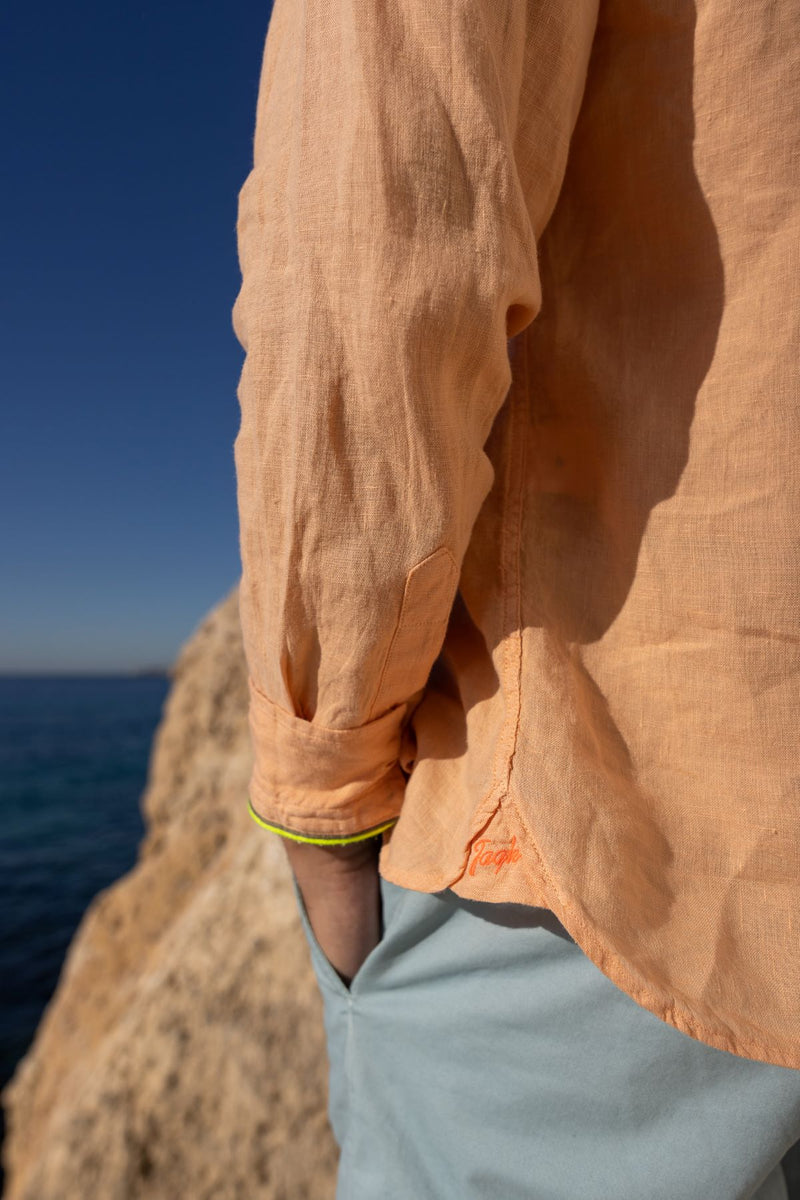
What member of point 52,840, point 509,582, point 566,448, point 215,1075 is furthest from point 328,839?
point 52,840

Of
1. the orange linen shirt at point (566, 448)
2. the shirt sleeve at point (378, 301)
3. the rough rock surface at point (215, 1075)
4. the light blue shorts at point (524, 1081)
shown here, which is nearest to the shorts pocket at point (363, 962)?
the light blue shorts at point (524, 1081)

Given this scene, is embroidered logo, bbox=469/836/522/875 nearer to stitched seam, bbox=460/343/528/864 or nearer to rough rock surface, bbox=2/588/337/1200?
stitched seam, bbox=460/343/528/864

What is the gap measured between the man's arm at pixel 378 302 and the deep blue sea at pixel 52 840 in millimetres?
8682

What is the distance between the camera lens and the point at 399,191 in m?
0.46

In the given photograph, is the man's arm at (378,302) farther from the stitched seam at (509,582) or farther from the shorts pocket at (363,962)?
the shorts pocket at (363,962)

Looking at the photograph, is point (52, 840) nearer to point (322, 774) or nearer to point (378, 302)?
point (322, 774)

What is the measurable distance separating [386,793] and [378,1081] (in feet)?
1.00

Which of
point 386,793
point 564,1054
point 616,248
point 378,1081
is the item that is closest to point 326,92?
point 616,248

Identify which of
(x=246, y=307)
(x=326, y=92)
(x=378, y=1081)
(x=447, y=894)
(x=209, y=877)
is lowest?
(x=209, y=877)

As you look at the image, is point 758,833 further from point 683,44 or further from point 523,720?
Answer: point 683,44

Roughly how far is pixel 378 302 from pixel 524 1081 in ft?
2.16

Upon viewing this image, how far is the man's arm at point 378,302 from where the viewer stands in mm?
458

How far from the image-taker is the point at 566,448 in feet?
2.08

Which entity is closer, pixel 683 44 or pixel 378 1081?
pixel 683 44
